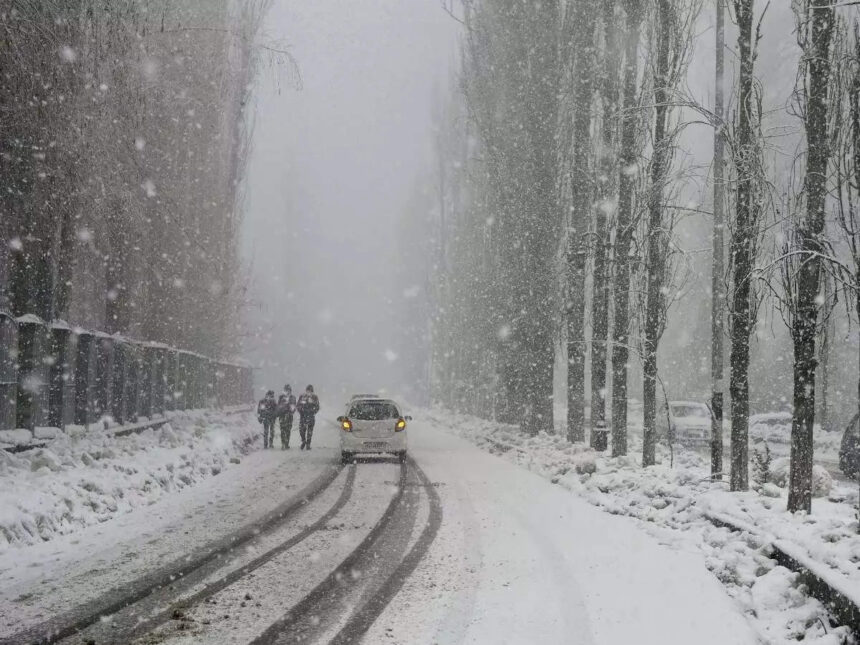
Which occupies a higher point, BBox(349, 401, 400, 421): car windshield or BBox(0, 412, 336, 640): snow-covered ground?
BBox(349, 401, 400, 421): car windshield

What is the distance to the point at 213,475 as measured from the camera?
17.9 meters

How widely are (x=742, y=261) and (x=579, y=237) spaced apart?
1033 centimetres

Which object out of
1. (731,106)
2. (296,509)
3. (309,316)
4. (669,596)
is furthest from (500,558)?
(309,316)

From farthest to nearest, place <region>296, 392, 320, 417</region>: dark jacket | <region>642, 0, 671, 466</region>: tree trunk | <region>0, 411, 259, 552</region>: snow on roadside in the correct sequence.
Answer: <region>296, 392, 320, 417</region>: dark jacket → <region>642, 0, 671, 466</region>: tree trunk → <region>0, 411, 259, 552</region>: snow on roadside

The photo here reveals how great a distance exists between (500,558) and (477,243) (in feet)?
109

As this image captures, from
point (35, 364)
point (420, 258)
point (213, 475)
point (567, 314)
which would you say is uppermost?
point (420, 258)

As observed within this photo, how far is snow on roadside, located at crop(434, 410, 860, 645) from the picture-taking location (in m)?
6.65

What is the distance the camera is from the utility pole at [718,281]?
1320 centimetres

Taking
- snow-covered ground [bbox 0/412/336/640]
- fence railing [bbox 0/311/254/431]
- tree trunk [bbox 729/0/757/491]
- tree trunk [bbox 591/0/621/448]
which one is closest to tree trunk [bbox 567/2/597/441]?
tree trunk [bbox 591/0/621/448]

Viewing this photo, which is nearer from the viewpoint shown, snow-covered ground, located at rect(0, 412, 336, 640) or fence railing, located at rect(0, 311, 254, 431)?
snow-covered ground, located at rect(0, 412, 336, 640)

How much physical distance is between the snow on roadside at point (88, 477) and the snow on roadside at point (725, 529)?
7.81 meters

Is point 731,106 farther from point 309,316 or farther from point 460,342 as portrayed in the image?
point 309,316

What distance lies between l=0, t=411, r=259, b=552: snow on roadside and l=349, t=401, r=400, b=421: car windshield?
3699 millimetres

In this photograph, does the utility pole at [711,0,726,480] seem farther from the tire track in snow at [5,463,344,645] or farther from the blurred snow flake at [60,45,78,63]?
the blurred snow flake at [60,45,78,63]
